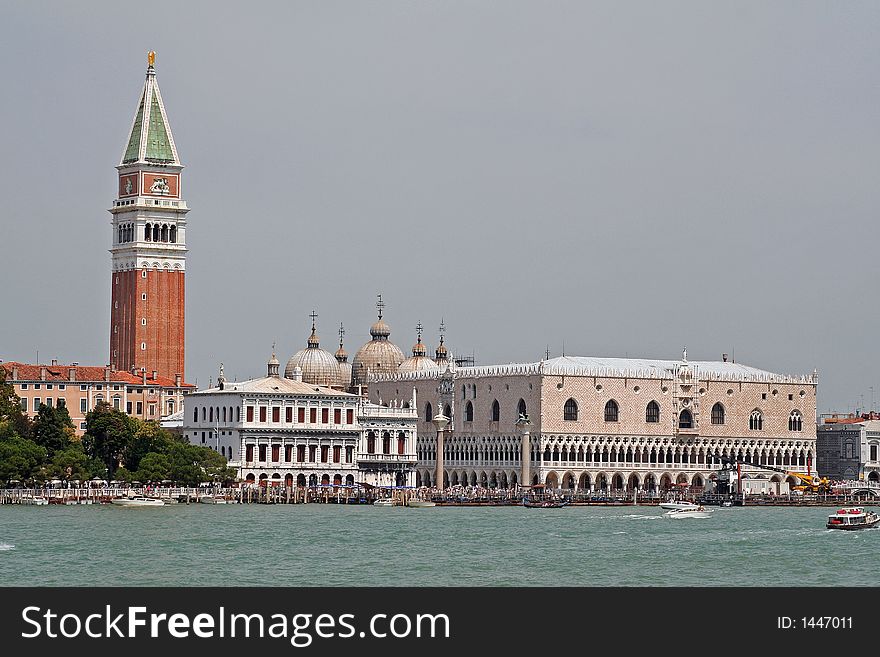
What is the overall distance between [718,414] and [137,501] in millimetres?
39451

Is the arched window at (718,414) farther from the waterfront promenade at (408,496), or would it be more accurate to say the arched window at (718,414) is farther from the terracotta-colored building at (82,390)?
the terracotta-colored building at (82,390)

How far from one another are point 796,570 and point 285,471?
5445 cm

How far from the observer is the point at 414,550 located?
199ft

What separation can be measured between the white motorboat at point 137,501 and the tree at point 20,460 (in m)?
3.66

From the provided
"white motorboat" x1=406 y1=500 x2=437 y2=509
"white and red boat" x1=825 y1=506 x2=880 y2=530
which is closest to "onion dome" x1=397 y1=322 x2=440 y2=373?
"white motorboat" x1=406 y1=500 x2=437 y2=509

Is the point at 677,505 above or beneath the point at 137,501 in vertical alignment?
beneath

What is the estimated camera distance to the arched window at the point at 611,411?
11469 centimetres

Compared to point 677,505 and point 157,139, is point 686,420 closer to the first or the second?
point 677,505

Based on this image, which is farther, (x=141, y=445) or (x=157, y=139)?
(x=157, y=139)

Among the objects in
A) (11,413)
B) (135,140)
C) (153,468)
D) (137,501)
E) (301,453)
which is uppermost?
(135,140)

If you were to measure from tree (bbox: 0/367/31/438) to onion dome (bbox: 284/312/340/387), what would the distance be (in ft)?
83.6

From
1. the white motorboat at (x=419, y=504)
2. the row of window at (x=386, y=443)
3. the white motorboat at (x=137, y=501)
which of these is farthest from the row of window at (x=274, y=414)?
the white motorboat at (x=137, y=501)

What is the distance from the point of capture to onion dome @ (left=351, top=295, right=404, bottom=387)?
128500 mm

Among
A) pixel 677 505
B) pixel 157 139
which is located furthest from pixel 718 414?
pixel 157 139
